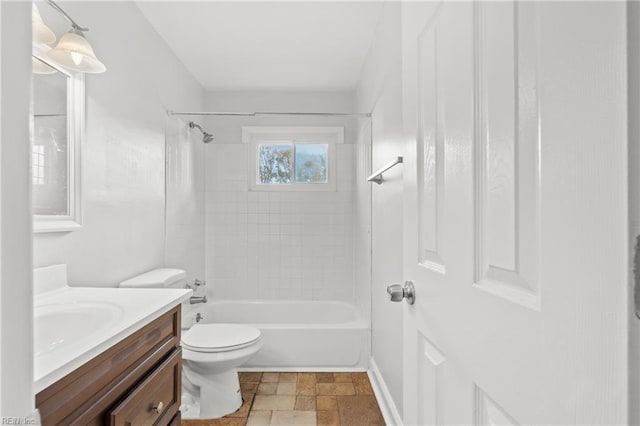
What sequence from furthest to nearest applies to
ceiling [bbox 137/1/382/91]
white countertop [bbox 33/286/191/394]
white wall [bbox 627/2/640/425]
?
ceiling [bbox 137/1/382/91], white countertop [bbox 33/286/191/394], white wall [bbox 627/2/640/425]

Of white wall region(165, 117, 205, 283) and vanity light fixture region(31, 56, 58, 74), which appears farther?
white wall region(165, 117, 205, 283)

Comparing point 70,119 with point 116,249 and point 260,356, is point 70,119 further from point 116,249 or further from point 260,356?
point 260,356

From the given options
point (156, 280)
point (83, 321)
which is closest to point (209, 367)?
point (156, 280)

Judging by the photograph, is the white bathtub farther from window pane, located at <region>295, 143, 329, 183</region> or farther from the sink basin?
the sink basin

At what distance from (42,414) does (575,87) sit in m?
0.97

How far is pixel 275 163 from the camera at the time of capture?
3.78m

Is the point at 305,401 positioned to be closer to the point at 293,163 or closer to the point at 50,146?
the point at 50,146

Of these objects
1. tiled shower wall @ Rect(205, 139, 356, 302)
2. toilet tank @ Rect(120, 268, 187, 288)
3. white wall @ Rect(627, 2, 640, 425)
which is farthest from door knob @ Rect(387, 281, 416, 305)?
tiled shower wall @ Rect(205, 139, 356, 302)

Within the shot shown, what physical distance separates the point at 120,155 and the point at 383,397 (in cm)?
203

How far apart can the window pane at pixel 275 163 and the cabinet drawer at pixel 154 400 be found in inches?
97.9

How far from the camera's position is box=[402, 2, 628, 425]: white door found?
1.17 ft

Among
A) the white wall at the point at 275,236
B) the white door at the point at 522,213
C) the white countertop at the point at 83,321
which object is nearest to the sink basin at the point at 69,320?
the white countertop at the point at 83,321

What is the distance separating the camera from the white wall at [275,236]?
3678 mm

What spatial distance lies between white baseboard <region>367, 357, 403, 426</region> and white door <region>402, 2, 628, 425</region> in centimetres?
129
